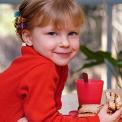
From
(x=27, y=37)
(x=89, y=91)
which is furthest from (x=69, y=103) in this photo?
(x=27, y=37)

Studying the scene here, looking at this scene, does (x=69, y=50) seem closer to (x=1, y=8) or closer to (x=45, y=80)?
(x=45, y=80)

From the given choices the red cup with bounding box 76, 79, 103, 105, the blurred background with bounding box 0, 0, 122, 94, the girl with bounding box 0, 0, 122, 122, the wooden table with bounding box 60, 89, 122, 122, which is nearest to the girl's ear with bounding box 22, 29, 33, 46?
the girl with bounding box 0, 0, 122, 122

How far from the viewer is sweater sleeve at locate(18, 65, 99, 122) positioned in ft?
2.95

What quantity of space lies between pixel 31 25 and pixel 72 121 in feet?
0.94

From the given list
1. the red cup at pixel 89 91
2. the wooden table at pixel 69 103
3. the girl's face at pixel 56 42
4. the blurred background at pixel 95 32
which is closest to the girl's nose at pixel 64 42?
the girl's face at pixel 56 42

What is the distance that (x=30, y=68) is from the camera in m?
0.94

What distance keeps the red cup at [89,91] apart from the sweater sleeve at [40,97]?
8.5 inches

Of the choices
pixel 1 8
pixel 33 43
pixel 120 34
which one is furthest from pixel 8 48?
pixel 33 43

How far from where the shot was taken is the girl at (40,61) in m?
0.90

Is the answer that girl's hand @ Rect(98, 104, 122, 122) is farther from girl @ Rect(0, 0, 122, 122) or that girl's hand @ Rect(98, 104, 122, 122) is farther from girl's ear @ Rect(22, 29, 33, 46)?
girl's ear @ Rect(22, 29, 33, 46)

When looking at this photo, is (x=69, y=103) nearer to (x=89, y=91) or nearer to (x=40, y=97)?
(x=89, y=91)

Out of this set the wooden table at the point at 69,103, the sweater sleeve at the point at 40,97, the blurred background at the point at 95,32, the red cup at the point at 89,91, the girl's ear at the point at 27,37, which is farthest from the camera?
the blurred background at the point at 95,32

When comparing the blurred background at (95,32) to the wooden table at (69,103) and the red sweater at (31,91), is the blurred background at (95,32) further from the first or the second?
the red sweater at (31,91)

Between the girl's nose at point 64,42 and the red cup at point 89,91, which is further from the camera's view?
the red cup at point 89,91
